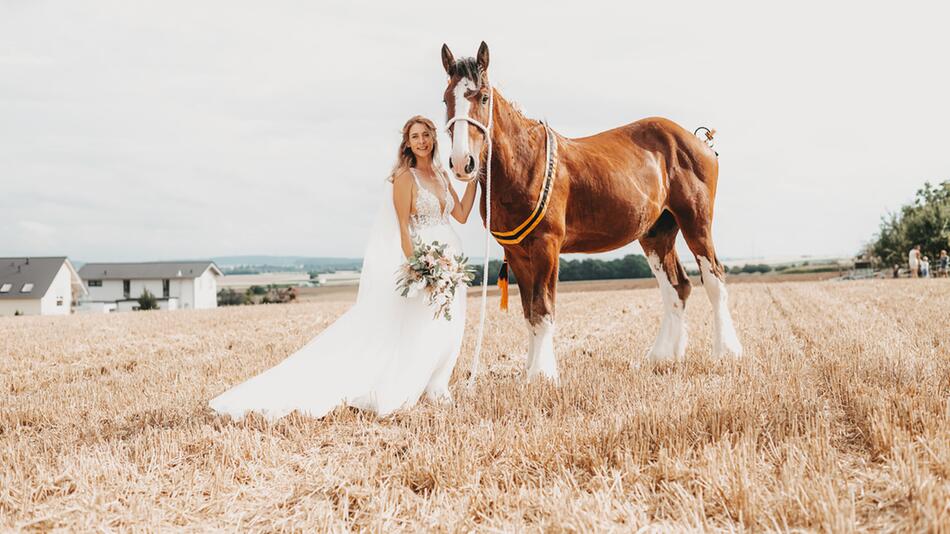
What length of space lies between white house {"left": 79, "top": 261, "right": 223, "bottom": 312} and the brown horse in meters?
66.2

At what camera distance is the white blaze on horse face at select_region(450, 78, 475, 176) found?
443 centimetres

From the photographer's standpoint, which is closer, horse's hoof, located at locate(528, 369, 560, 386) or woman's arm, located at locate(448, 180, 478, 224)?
horse's hoof, located at locate(528, 369, 560, 386)

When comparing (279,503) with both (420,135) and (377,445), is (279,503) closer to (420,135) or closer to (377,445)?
(377,445)

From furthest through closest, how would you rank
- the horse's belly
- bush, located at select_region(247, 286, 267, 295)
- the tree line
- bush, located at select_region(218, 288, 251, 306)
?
bush, located at select_region(218, 288, 251, 306)
bush, located at select_region(247, 286, 267, 295)
the tree line
the horse's belly

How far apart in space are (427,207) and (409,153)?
1.60ft

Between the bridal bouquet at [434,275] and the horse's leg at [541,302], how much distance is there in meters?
0.55

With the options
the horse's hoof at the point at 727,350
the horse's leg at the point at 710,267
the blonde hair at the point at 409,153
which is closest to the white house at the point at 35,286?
the blonde hair at the point at 409,153

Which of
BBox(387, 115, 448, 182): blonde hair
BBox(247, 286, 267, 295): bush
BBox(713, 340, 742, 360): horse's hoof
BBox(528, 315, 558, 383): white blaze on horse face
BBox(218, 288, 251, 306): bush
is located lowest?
BBox(218, 288, 251, 306): bush

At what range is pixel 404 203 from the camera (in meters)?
5.12

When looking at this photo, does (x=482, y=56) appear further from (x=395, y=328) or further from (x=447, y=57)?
(x=395, y=328)

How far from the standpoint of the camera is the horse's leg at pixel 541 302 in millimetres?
5246

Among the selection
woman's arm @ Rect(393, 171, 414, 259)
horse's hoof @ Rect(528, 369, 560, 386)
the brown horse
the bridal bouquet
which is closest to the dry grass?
horse's hoof @ Rect(528, 369, 560, 386)

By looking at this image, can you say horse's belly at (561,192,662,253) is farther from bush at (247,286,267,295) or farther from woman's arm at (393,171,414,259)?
bush at (247,286,267,295)

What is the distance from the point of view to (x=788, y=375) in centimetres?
540
